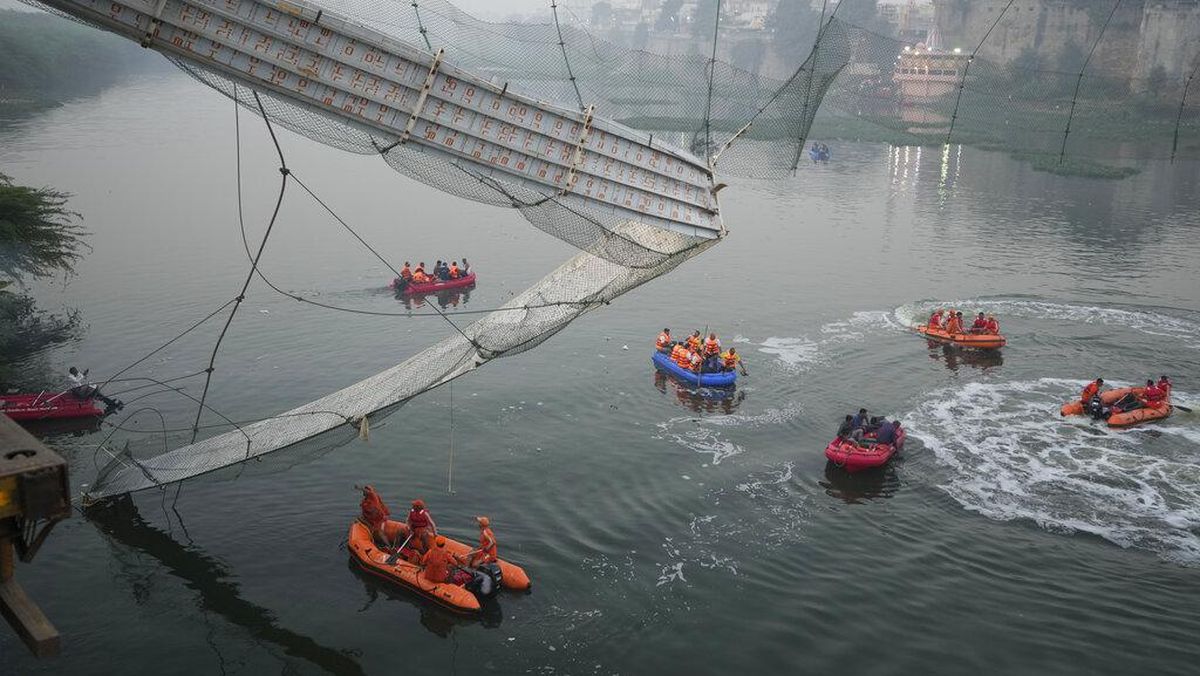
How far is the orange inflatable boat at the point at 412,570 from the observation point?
16938 mm

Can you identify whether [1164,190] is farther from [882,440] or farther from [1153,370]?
[882,440]

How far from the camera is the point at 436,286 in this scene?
125ft

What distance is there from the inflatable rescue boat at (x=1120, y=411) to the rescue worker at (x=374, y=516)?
19.3 meters

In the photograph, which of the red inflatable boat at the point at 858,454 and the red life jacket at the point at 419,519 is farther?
the red inflatable boat at the point at 858,454

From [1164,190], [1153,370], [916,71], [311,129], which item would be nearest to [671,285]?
[1153,370]

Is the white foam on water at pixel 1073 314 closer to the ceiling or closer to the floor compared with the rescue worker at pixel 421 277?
closer to the ceiling

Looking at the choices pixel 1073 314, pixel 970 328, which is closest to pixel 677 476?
pixel 970 328

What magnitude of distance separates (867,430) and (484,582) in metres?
11.4

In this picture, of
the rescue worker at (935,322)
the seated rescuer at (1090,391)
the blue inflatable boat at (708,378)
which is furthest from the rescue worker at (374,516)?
the rescue worker at (935,322)

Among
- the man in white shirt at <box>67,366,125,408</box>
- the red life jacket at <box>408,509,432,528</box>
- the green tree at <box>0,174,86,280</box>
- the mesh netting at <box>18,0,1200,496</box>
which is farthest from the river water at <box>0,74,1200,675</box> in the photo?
the green tree at <box>0,174,86,280</box>

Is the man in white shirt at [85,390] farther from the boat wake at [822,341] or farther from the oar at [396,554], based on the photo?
the boat wake at [822,341]

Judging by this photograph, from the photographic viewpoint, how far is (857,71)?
49.8m

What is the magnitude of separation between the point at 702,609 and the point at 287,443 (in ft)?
26.1

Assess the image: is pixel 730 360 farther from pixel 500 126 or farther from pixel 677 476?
pixel 500 126
